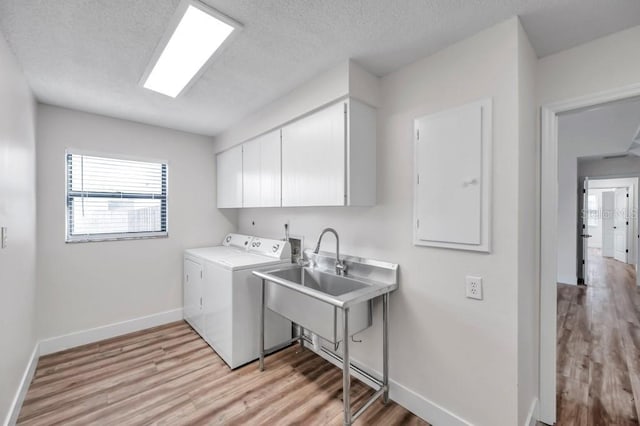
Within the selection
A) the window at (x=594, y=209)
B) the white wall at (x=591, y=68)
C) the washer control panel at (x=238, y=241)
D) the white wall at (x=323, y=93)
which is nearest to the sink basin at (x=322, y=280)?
the washer control panel at (x=238, y=241)

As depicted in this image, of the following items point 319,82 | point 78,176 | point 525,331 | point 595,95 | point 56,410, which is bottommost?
point 56,410

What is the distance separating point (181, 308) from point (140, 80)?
2.56 meters

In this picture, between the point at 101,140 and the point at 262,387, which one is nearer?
the point at 262,387

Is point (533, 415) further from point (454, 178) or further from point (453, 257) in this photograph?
point (454, 178)

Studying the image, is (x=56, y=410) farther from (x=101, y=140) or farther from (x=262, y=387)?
(x=101, y=140)

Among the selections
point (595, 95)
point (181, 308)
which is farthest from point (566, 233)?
point (181, 308)

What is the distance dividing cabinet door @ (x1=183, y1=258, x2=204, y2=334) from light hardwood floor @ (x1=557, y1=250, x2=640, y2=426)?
3.08 m

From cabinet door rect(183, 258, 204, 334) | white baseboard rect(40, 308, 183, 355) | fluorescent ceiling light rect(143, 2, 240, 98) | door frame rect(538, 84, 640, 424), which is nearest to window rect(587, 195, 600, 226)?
door frame rect(538, 84, 640, 424)

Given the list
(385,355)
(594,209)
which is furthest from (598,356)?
(594,209)

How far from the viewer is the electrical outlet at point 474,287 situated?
1578 mm

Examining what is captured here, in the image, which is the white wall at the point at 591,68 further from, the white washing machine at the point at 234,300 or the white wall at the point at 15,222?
the white wall at the point at 15,222

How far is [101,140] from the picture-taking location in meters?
2.90

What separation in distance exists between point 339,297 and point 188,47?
5.83 ft

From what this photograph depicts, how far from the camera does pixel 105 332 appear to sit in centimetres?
290
